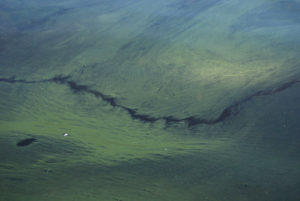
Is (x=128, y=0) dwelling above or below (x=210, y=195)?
above

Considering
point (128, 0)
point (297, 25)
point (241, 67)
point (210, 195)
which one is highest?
point (128, 0)

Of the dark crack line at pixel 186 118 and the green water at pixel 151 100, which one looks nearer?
the green water at pixel 151 100

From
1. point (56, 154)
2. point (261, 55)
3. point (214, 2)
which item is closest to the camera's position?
point (56, 154)

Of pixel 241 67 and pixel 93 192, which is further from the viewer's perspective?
pixel 241 67

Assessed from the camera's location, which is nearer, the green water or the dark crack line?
the green water

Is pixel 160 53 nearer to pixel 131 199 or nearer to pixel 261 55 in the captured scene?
pixel 261 55

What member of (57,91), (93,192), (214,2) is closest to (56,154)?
(93,192)

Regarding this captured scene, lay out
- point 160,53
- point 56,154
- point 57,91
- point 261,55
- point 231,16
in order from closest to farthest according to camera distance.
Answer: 1. point 56,154
2. point 57,91
3. point 261,55
4. point 160,53
5. point 231,16

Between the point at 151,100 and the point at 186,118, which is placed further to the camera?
the point at 151,100
